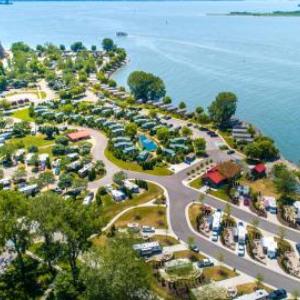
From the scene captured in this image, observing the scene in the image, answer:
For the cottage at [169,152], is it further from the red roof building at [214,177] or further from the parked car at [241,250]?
the parked car at [241,250]

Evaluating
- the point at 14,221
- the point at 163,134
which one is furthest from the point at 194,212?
the point at 163,134

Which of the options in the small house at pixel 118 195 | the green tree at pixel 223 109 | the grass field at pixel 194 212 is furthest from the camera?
the green tree at pixel 223 109

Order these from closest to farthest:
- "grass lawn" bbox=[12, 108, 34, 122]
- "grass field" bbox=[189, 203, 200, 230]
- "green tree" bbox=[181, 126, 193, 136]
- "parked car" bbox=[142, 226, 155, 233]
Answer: "parked car" bbox=[142, 226, 155, 233]
"grass field" bbox=[189, 203, 200, 230]
"green tree" bbox=[181, 126, 193, 136]
"grass lawn" bbox=[12, 108, 34, 122]

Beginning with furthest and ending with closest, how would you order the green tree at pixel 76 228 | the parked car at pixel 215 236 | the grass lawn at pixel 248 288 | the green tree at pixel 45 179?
1. the green tree at pixel 45 179
2. the parked car at pixel 215 236
3. the grass lawn at pixel 248 288
4. the green tree at pixel 76 228

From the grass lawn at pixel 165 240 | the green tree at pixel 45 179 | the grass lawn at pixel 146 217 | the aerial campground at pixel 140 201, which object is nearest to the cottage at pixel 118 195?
the aerial campground at pixel 140 201

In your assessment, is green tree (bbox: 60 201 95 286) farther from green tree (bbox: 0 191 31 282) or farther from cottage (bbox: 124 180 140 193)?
cottage (bbox: 124 180 140 193)

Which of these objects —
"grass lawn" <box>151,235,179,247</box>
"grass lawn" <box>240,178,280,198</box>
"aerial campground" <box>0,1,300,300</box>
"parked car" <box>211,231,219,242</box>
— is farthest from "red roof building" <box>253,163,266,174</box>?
"grass lawn" <box>151,235,179,247</box>
